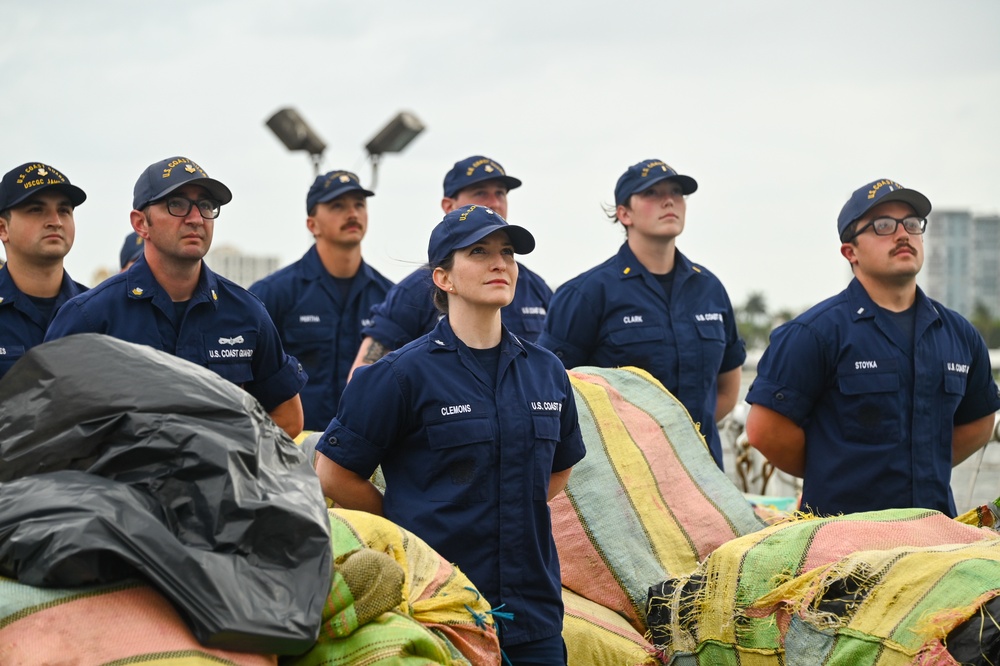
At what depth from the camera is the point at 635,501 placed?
466 cm

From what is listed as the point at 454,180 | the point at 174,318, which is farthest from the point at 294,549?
the point at 454,180

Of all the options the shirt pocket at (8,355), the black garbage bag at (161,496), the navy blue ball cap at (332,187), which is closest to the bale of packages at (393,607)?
the black garbage bag at (161,496)

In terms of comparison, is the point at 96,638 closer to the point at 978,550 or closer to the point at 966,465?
the point at 978,550

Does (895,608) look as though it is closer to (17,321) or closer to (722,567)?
(722,567)

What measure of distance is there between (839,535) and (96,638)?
7.16 feet

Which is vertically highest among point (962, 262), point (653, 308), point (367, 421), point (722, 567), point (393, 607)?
point (653, 308)

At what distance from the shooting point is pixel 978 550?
3.57 m

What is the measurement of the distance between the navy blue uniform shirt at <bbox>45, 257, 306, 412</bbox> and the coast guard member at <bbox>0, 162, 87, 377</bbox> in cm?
84

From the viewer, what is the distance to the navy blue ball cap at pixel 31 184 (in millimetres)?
5297

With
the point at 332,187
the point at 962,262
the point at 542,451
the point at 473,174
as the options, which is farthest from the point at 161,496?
the point at 962,262

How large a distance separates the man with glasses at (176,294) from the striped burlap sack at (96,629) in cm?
194

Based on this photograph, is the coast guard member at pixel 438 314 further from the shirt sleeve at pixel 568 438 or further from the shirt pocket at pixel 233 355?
the shirt sleeve at pixel 568 438

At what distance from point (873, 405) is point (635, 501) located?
1.08m

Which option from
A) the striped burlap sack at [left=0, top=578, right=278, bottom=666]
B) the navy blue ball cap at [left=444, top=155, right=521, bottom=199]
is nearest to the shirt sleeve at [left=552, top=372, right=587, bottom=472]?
the striped burlap sack at [left=0, top=578, right=278, bottom=666]
